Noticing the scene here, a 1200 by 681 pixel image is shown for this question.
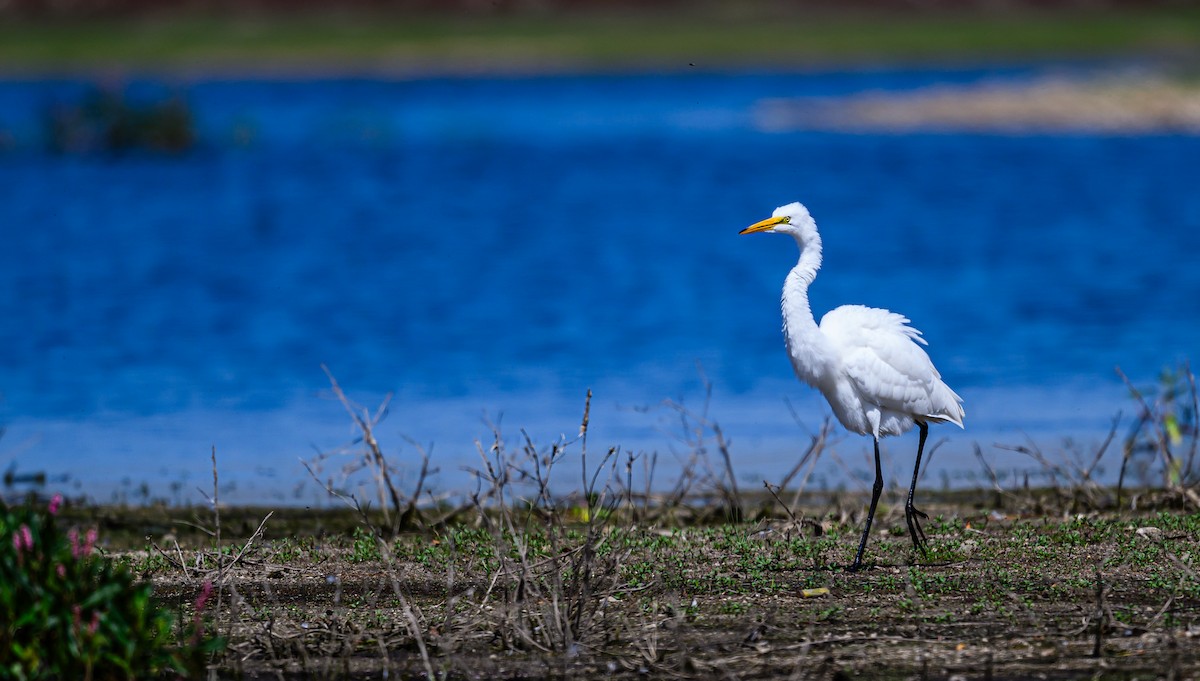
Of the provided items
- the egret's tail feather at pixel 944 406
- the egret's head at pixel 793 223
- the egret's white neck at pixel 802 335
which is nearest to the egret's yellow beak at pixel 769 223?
the egret's head at pixel 793 223

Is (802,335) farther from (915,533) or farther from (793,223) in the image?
(915,533)

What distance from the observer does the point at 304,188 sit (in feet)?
98.7

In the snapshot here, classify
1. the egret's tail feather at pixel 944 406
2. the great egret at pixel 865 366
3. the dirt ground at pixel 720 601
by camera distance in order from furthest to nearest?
the egret's tail feather at pixel 944 406 < the great egret at pixel 865 366 < the dirt ground at pixel 720 601

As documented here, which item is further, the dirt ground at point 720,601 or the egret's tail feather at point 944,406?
the egret's tail feather at point 944,406

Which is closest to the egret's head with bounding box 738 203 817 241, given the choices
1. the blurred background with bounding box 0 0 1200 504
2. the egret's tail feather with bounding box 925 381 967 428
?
the egret's tail feather with bounding box 925 381 967 428

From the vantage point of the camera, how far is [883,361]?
722 centimetres

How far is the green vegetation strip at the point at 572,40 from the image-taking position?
6162cm

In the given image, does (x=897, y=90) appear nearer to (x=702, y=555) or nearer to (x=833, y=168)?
(x=833, y=168)

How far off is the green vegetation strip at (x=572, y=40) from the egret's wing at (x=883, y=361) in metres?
51.2

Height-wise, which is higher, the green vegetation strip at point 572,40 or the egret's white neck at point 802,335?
the green vegetation strip at point 572,40

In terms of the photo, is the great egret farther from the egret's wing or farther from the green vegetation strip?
the green vegetation strip

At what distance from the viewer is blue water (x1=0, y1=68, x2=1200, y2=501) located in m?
11.8

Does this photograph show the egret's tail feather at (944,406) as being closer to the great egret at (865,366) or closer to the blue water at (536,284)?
the great egret at (865,366)

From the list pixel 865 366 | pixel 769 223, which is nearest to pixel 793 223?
pixel 769 223
